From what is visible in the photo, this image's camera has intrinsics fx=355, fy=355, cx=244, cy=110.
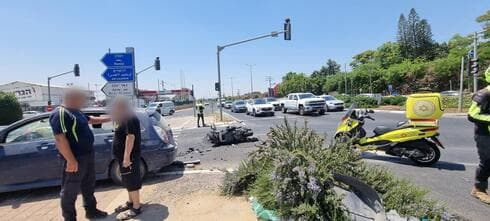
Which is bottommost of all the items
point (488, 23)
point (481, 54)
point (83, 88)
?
point (83, 88)

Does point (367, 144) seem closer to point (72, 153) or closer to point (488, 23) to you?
point (72, 153)

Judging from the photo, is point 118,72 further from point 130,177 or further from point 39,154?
point 130,177

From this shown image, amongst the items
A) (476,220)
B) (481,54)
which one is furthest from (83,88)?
(481,54)

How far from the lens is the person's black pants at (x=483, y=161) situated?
4.91 m

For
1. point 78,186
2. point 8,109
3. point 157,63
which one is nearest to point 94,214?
point 78,186

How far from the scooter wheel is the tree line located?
50.8 metres

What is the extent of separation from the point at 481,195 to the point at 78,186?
547cm

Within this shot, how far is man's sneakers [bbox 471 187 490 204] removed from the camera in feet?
16.3

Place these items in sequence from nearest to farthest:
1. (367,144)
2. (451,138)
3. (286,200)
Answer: (286,200)
(367,144)
(451,138)

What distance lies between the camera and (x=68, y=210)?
14.0 feet

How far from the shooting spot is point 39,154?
607cm

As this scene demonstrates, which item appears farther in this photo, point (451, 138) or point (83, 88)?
point (451, 138)

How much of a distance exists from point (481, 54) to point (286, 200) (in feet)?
207

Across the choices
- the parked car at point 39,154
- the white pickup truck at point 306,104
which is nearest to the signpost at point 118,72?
the parked car at point 39,154
